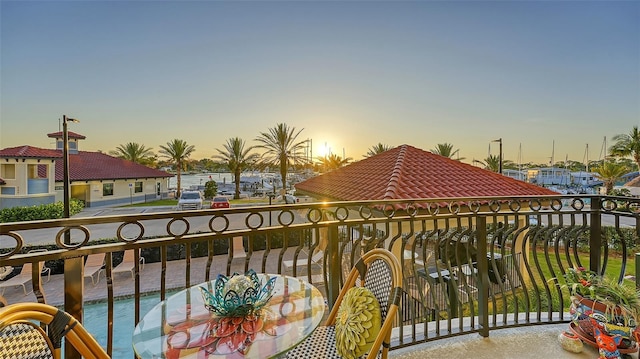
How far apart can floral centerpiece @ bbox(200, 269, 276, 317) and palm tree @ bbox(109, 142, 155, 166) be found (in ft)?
107

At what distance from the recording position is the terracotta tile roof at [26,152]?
14.7 m

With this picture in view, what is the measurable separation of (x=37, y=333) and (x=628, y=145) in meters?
28.7

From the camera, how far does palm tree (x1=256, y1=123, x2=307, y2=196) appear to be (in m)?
22.9

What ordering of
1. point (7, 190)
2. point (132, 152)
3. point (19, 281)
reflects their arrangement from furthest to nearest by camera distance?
point (132, 152) < point (7, 190) < point (19, 281)

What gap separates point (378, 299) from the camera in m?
1.49

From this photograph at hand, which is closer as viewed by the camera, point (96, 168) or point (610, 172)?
point (610, 172)

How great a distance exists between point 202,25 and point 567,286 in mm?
7908

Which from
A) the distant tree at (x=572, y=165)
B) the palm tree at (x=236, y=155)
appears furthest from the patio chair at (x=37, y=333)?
the distant tree at (x=572, y=165)

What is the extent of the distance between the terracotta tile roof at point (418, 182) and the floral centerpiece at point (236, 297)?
405cm

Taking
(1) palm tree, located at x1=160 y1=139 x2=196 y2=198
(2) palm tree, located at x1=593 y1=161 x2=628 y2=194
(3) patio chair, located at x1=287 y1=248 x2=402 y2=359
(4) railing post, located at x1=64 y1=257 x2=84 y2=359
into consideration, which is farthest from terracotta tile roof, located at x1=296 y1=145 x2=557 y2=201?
(1) palm tree, located at x1=160 y1=139 x2=196 y2=198

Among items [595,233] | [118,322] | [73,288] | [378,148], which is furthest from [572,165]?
[73,288]

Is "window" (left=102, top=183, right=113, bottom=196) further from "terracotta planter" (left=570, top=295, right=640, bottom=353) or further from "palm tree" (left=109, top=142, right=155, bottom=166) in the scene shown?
"terracotta planter" (left=570, top=295, right=640, bottom=353)

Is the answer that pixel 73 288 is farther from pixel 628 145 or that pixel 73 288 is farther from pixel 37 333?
pixel 628 145

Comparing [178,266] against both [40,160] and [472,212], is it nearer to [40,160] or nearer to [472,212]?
[472,212]
